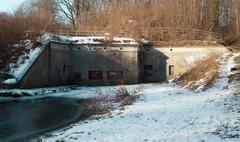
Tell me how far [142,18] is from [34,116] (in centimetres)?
3406

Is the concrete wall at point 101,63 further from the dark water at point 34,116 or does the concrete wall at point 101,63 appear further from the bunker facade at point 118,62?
the dark water at point 34,116

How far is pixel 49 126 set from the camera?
17.9 meters

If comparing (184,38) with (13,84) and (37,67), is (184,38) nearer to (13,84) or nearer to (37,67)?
(37,67)

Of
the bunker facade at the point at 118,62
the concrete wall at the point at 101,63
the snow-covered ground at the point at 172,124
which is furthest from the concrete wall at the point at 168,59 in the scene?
the snow-covered ground at the point at 172,124

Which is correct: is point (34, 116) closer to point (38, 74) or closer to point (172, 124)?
point (172, 124)

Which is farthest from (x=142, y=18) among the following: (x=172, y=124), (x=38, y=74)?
(x=172, y=124)

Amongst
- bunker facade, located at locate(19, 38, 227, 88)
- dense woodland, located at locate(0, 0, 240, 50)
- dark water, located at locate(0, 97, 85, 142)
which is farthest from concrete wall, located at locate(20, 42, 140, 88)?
dark water, located at locate(0, 97, 85, 142)

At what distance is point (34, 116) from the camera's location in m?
21.5

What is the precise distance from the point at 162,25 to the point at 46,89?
22.2 metres

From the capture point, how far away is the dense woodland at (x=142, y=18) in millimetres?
48875

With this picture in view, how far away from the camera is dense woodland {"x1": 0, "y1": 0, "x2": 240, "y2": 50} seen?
4888 centimetres

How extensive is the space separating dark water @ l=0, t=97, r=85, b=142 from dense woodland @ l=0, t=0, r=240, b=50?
52.8 feet

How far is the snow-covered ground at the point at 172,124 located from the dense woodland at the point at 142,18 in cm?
2703

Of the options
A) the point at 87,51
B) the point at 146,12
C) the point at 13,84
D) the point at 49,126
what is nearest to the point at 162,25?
the point at 146,12
